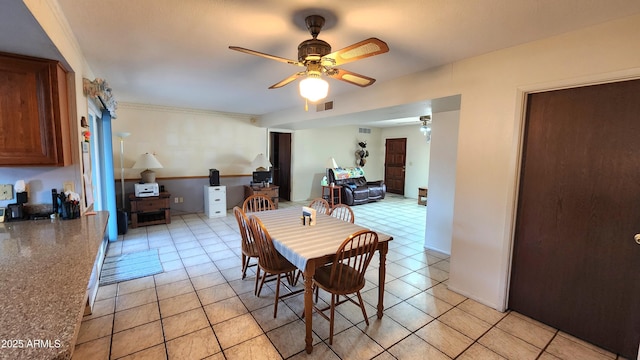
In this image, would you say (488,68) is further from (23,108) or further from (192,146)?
(192,146)

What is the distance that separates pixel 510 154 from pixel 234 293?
9.19 feet

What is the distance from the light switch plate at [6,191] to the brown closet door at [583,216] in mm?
4072

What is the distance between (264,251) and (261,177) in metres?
3.97

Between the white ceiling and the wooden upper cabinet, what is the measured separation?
0.58 feet

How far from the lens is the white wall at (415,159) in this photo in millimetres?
8234

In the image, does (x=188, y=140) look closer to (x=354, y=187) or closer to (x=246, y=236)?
(x=246, y=236)

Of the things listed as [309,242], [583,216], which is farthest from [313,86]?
[583,216]

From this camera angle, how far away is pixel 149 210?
4.85 meters

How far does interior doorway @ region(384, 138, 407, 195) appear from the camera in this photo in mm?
8906

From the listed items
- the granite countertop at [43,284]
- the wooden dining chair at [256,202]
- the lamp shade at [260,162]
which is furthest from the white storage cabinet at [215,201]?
the granite countertop at [43,284]

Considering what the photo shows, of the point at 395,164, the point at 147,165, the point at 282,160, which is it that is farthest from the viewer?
the point at 395,164

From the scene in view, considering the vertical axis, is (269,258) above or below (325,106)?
below

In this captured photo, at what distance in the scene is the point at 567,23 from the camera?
1818 mm

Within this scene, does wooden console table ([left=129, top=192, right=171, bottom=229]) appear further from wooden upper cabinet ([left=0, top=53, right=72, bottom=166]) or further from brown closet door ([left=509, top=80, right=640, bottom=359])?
brown closet door ([left=509, top=80, right=640, bottom=359])
